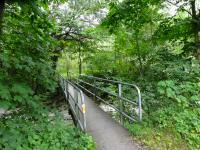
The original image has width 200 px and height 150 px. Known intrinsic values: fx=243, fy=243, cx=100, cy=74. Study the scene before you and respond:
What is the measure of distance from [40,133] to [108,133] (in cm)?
146

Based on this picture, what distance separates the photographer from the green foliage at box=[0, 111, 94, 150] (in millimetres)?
3799

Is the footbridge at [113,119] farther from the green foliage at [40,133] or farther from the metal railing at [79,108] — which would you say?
the green foliage at [40,133]

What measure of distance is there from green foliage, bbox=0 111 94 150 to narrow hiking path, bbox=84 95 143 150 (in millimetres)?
385

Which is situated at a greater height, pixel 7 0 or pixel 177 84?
pixel 7 0

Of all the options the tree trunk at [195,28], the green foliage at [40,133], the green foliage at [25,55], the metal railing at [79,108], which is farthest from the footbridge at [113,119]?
the tree trunk at [195,28]

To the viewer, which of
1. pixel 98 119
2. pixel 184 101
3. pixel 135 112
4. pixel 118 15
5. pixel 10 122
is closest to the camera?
pixel 10 122

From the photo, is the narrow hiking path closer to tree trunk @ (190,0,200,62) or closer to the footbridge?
the footbridge

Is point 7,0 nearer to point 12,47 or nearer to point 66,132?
point 12,47

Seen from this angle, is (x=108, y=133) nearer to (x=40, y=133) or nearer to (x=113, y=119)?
(x=113, y=119)

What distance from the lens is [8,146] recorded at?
3.57 metres

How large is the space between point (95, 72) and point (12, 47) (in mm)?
8976

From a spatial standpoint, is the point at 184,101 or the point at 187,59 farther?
the point at 187,59

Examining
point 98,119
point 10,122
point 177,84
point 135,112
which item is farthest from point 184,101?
point 10,122

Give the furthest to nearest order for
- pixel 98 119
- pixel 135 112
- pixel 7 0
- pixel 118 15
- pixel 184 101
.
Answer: pixel 118 15, pixel 98 119, pixel 135 112, pixel 184 101, pixel 7 0
